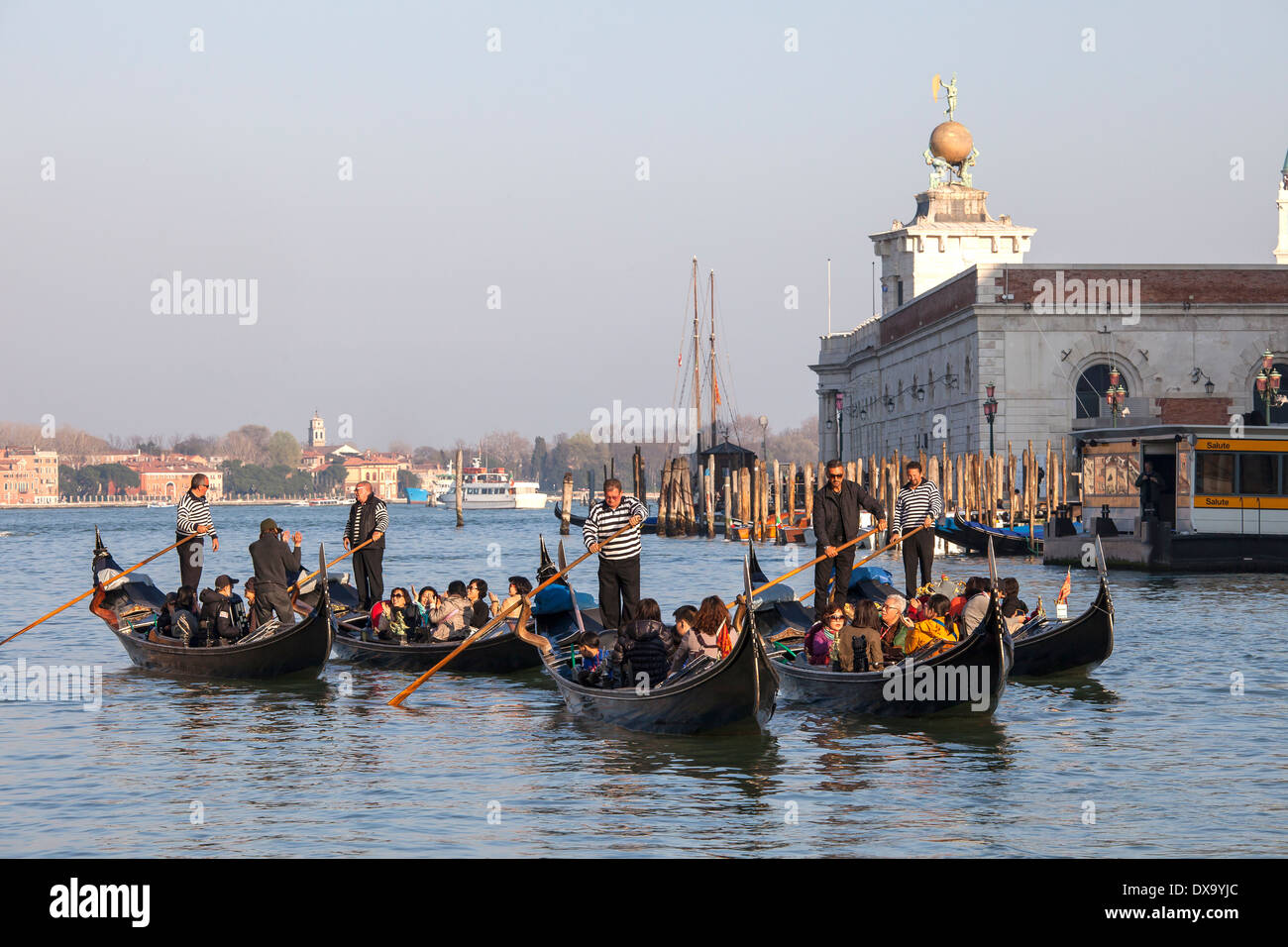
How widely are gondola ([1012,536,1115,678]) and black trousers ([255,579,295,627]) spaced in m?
6.93

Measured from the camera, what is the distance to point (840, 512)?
51.1 ft

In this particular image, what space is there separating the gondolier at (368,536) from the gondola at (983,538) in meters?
21.8

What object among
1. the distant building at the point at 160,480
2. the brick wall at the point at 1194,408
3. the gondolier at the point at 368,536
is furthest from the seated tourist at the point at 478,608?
the distant building at the point at 160,480

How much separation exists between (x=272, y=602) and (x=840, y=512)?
5.51 metres

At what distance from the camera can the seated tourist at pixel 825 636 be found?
42.9 ft

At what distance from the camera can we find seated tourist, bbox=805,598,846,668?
42.9 ft

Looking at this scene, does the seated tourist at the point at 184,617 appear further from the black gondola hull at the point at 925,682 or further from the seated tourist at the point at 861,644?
the seated tourist at the point at 861,644

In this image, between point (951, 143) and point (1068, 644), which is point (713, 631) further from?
point (951, 143)

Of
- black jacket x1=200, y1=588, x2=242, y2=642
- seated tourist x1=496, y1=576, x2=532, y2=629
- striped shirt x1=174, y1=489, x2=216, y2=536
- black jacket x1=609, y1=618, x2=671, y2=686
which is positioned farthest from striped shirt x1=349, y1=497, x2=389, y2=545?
black jacket x1=609, y1=618, x2=671, y2=686

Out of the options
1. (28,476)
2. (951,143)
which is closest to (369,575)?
→ (951,143)

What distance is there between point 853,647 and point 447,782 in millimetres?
3639

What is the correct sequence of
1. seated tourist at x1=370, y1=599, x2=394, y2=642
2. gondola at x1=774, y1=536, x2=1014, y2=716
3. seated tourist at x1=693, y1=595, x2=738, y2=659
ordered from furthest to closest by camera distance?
seated tourist at x1=370, y1=599, x2=394, y2=642
gondola at x1=774, y1=536, x2=1014, y2=716
seated tourist at x1=693, y1=595, x2=738, y2=659

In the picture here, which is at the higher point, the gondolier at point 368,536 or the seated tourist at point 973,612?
the gondolier at point 368,536

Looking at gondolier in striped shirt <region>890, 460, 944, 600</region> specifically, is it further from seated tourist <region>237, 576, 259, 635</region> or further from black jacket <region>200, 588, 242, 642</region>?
black jacket <region>200, 588, 242, 642</region>
